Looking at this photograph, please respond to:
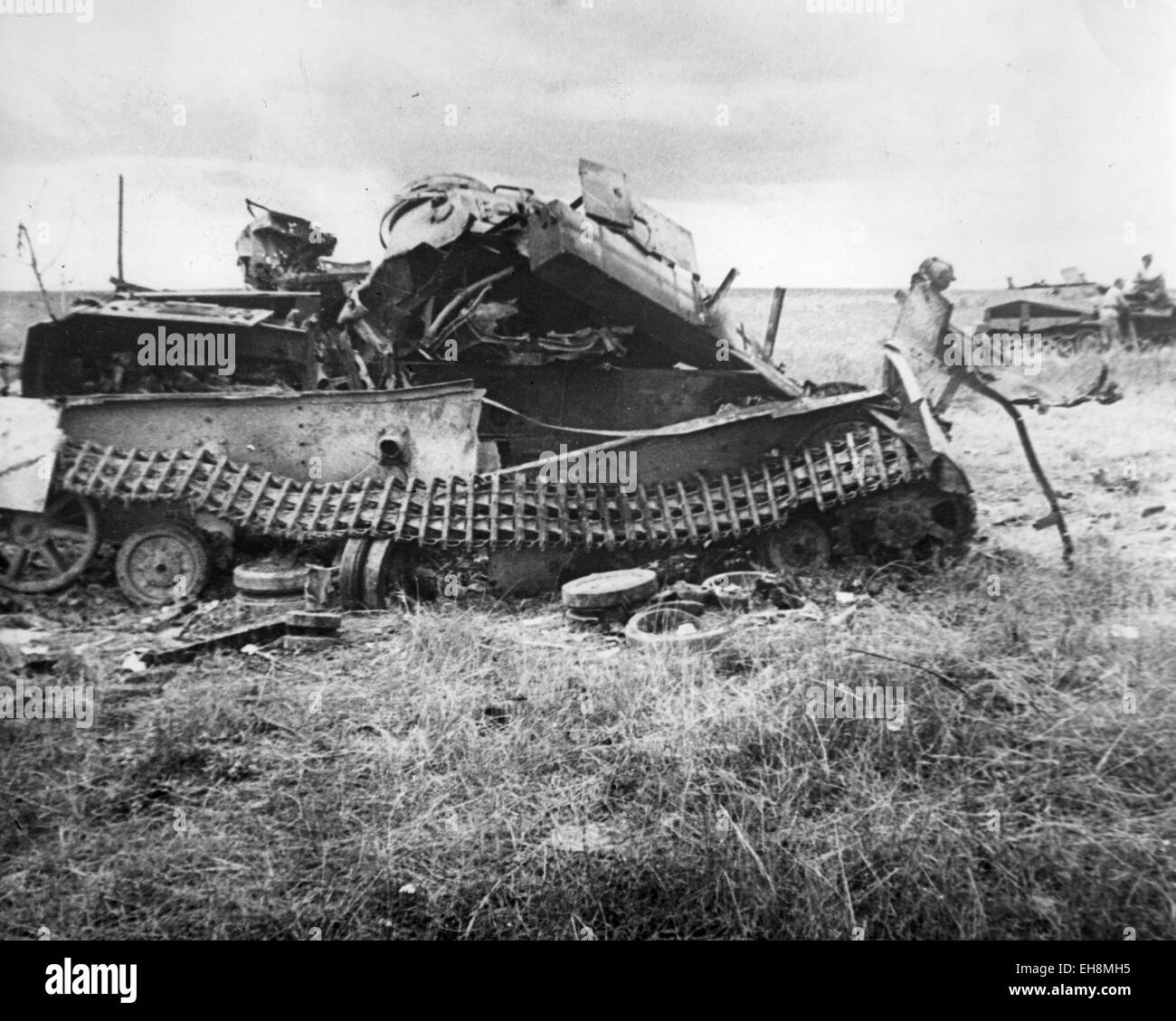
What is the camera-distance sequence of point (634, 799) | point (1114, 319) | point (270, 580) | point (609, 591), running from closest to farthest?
1. point (634, 799)
2. point (609, 591)
3. point (270, 580)
4. point (1114, 319)

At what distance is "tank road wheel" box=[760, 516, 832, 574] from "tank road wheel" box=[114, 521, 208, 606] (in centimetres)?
351

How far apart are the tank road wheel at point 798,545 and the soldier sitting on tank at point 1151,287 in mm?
2130

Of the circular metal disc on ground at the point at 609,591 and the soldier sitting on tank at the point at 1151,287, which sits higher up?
the soldier sitting on tank at the point at 1151,287

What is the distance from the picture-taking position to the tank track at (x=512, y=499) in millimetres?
5371

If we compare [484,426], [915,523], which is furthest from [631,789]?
[484,426]

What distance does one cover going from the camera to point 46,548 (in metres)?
5.55

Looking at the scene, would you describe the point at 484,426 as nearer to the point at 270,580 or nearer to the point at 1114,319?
the point at 270,580

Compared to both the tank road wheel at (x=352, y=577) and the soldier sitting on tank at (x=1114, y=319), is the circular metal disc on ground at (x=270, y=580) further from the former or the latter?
the soldier sitting on tank at (x=1114, y=319)

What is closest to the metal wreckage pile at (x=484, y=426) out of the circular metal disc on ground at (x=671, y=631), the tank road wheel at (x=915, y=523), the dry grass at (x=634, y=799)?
the tank road wheel at (x=915, y=523)

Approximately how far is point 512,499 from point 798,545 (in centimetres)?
177

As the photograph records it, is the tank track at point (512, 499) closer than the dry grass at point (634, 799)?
No

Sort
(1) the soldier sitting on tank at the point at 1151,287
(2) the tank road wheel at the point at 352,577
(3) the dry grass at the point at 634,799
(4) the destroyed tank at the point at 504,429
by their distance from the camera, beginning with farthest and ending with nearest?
1. (4) the destroyed tank at the point at 504,429
2. (2) the tank road wheel at the point at 352,577
3. (1) the soldier sitting on tank at the point at 1151,287
4. (3) the dry grass at the point at 634,799

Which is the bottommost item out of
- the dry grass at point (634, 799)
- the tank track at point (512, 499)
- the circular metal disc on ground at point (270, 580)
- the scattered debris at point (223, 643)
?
the dry grass at point (634, 799)
